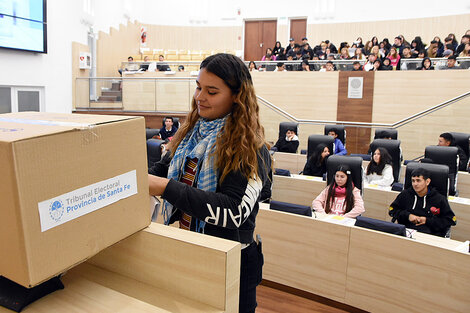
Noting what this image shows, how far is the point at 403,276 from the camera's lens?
9.82ft

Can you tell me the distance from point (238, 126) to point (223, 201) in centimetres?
22

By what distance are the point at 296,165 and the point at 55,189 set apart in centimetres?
627

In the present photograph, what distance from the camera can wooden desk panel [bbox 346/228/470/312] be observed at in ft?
9.09

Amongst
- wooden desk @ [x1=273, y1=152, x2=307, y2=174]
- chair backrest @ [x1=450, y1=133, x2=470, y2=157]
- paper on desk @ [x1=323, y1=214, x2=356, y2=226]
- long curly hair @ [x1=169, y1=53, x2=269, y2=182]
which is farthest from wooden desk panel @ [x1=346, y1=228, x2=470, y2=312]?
chair backrest @ [x1=450, y1=133, x2=470, y2=157]

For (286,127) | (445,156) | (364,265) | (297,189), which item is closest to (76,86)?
(286,127)

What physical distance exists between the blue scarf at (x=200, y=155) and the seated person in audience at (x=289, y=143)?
6401mm

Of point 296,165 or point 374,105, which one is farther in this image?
point 374,105

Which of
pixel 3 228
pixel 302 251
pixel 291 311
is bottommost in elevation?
pixel 291 311

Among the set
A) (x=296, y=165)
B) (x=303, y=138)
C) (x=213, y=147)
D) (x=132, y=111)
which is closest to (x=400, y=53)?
(x=303, y=138)

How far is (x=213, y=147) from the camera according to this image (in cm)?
114

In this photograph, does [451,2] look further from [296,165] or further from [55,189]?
[55,189]

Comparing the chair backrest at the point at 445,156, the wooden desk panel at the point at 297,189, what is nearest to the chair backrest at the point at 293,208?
the wooden desk panel at the point at 297,189

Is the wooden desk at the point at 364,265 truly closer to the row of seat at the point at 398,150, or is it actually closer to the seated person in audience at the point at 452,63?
the row of seat at the point at 398,150

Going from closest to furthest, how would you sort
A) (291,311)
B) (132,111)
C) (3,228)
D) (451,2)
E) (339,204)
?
(3,228)
(291,311)
(339,204)
(132,111)
(451,2)
